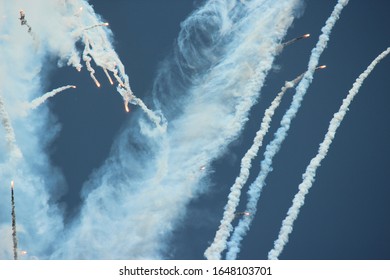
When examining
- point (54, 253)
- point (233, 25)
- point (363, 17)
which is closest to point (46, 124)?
point (54, 253)

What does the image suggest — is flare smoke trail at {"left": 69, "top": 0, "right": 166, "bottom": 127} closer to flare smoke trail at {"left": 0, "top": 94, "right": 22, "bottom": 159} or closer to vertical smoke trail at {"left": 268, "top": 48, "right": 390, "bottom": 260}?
flare smoke trail at {"left": 0, "top": 94, "right": 22, "bottom": 159}

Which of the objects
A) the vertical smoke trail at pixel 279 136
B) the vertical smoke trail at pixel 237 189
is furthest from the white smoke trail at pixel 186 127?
the vertical smoke trail at pixel 279 136

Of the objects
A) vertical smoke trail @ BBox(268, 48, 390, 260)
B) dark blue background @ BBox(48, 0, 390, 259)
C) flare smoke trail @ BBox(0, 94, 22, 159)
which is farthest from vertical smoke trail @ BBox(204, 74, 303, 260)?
flare smoke trail @ BBox(0, 94, 22, 159)

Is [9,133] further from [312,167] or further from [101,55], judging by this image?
[312,167]

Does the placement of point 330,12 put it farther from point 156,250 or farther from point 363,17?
point 156,250

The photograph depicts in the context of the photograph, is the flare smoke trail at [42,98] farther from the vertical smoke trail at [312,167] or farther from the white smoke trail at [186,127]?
the vertical smoke trail at [312,167]

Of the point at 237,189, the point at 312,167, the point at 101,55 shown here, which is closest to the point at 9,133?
the point at 101,55
